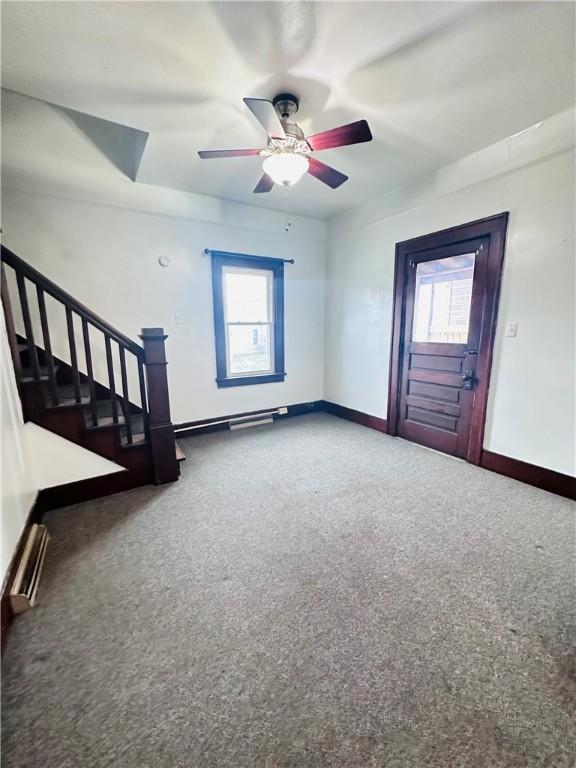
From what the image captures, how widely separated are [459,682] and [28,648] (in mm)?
1699

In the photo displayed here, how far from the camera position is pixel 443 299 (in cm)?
303

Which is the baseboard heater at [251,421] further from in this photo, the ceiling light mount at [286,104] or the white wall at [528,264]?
the ceiling light mount at [286,104]

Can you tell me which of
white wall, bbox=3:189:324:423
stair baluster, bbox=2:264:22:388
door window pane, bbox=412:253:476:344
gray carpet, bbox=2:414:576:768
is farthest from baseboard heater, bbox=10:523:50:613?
door window pane, bbox=412:253:476:344

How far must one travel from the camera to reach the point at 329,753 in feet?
3.07

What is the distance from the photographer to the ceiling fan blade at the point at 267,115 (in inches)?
62.6

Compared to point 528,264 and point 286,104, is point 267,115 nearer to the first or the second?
point 286,104

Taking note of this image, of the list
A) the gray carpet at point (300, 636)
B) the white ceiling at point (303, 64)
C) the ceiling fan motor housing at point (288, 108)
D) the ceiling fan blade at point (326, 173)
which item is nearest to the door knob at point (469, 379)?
the gray carpet at point (300, 636)

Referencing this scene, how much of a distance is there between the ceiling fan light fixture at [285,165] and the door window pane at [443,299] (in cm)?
175

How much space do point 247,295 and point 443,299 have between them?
229cm

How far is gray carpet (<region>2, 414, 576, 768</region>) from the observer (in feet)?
3.17

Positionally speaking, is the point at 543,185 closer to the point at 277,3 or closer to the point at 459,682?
the point at 277,3

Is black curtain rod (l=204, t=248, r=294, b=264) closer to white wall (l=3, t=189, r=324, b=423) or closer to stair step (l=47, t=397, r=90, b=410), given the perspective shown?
white wall (l=3, t=189, r=324, b=423)

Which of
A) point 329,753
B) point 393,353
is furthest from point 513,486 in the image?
point 329,753

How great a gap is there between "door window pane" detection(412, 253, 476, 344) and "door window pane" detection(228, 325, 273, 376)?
1.88 meters
